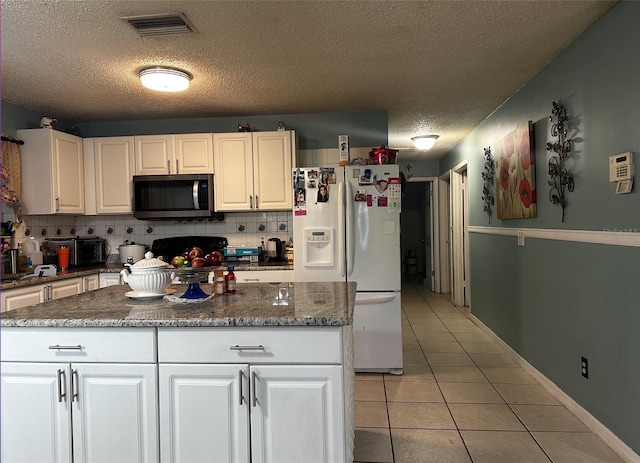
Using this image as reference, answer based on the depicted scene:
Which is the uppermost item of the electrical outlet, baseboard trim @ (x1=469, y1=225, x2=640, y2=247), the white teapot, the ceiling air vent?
the ceiling air vent

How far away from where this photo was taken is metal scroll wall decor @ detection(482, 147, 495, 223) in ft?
13.4

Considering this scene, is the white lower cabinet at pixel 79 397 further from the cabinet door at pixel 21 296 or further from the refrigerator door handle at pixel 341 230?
the refrigerator door handle at pixel 341 230

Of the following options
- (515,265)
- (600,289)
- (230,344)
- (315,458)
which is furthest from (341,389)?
(515,265)

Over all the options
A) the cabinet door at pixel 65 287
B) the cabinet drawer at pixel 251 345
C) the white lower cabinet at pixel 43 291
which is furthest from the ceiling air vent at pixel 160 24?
the cabinet door at pixel 65 287

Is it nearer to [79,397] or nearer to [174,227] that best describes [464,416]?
[79,397]

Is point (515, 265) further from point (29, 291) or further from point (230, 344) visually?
point (29, 291)

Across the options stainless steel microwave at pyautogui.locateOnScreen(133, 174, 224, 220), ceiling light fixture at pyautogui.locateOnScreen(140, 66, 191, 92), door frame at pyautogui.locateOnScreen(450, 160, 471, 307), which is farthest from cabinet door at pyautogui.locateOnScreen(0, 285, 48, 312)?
door frame at pyautogui.locateOnScreen(450, 160, 471, 307)

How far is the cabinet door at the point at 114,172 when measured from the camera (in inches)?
154

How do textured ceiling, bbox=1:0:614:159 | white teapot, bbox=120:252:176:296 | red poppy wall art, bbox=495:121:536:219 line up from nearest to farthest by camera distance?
white teapot, bbox=120:252:176:296, textured ceiling, bbox=1:0:614:159, red poppy wall art, bbox=495:121:536:219

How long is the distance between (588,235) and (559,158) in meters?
0.63

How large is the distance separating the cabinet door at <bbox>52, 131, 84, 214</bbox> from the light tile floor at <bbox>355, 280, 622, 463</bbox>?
10.1 ft

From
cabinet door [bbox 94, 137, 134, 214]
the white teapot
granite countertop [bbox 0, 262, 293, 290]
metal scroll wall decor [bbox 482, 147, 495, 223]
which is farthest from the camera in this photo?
metal scroll wall decor [bbox 482, 147, 495, 223]

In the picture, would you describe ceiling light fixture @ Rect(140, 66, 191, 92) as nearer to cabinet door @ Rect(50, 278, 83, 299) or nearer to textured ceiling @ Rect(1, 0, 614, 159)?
textured ceiling @ Rect(1, 0, 614, 159)

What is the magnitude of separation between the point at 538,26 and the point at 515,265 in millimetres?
1941
